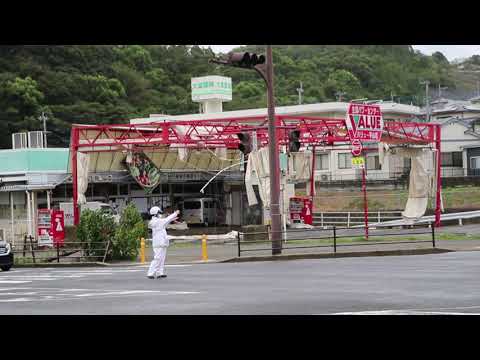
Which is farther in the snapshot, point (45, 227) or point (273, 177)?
point (45, 227)

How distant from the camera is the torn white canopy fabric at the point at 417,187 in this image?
→ 127 feet

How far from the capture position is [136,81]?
Result: 87.1 m

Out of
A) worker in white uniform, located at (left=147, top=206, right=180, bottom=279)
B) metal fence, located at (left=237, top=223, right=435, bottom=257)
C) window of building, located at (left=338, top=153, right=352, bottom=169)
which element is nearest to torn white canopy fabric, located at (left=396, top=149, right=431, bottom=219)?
metal fence, located at (left=237, top=223, right=435, bottom=257)

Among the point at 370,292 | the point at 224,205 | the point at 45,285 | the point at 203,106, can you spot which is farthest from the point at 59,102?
→ the point at 370,292

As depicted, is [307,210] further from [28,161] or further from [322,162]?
[322,162]

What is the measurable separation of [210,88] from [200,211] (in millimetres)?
21697

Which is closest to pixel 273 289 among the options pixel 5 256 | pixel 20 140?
pixel 5 256

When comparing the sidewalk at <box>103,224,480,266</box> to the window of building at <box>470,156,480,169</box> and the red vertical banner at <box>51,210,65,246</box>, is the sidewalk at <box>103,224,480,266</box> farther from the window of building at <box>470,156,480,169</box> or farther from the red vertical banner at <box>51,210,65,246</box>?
the window of building at <box>470,156,480,169</box>

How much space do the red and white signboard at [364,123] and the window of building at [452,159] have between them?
33.4m

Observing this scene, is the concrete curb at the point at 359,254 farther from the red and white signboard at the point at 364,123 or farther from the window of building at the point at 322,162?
the window of building at the point at 322,162

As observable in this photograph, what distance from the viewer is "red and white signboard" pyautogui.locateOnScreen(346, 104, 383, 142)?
31.8 meters

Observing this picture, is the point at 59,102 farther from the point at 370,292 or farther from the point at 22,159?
the point at 370,292

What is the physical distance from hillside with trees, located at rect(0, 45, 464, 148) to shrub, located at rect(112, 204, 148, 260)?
3690 cm

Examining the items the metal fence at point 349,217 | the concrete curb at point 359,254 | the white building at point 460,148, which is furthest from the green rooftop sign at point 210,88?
the concrete curb at point 359,254
